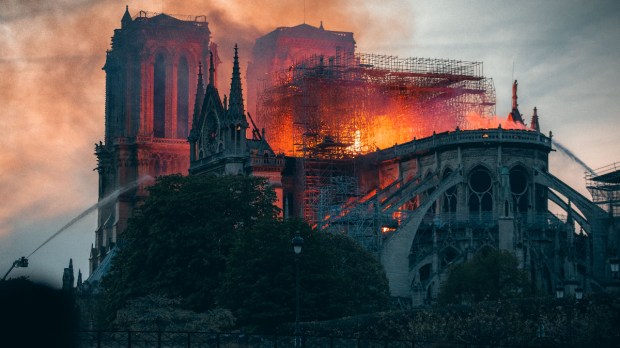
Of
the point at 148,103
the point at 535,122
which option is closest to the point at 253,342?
the point at 535,122

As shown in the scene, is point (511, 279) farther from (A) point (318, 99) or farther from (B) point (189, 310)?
(A) point (318, 99)

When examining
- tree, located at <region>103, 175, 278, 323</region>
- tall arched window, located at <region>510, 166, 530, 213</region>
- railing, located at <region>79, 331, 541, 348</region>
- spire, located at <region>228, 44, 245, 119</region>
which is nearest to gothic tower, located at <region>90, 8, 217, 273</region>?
spire, located at <region>228, 44, 245, 119</region>

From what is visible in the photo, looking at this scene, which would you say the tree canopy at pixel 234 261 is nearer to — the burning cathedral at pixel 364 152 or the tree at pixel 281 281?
the tree at pixel 281 281

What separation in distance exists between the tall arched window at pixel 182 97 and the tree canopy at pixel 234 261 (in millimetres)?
46104

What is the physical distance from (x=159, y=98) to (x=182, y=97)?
2.27m

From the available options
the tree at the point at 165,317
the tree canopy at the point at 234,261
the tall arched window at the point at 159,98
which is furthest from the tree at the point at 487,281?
the tall arched window at the point at 159,98

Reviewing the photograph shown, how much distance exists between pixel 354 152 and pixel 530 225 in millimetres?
19873

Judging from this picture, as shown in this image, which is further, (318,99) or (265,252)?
(318,99)

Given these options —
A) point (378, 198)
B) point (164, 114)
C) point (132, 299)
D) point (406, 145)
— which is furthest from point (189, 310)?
point (164, 114)

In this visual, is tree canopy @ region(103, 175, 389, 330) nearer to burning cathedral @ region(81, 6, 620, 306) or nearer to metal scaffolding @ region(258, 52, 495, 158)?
burning cathedral @ region(81, 6, 620, 306)

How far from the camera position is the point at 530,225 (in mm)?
98688

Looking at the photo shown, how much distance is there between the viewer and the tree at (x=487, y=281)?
83500 millimetres

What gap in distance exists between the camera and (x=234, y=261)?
245 feet

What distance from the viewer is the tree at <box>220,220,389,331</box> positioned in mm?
70188
